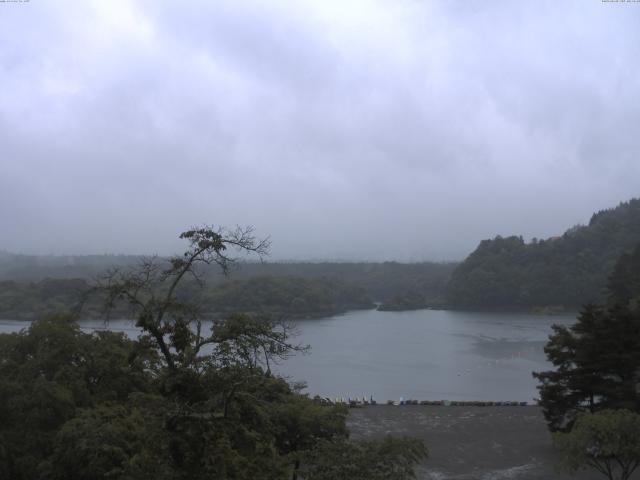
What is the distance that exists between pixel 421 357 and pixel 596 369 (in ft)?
64.8

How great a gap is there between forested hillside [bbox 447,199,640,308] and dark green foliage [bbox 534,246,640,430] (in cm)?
3989

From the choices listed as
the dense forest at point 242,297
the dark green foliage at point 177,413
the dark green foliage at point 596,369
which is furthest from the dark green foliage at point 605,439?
the dense forest at point 242,297

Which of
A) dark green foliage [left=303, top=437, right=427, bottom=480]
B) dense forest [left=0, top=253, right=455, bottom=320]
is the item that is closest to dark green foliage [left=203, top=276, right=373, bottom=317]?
dense forest [left=0, top=253, right=455, bottom=320]

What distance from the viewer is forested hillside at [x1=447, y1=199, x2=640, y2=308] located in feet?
168

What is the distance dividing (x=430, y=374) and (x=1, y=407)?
21404mm

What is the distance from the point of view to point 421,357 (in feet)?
101

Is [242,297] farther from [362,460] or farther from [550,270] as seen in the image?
[362,460]

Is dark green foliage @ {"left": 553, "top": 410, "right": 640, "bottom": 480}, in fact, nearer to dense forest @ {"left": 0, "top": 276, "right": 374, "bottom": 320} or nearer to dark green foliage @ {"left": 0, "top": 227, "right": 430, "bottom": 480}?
dark green foliage @ {"left": 0, "top": 227, "right": 430, "bottom": 480}

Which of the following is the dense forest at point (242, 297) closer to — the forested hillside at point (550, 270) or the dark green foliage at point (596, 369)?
the forested hillside at point (550, 270)

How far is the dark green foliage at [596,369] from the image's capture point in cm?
1109

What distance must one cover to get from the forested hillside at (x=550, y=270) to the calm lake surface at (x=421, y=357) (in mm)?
4900

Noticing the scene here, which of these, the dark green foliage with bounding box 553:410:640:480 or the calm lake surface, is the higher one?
the dark green foliage with bounding box 553:410:640:480

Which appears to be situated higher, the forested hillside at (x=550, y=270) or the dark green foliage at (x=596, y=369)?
the forested hillside at (x=550, y=270)

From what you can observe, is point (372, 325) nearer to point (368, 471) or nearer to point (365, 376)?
point (365, 376)
